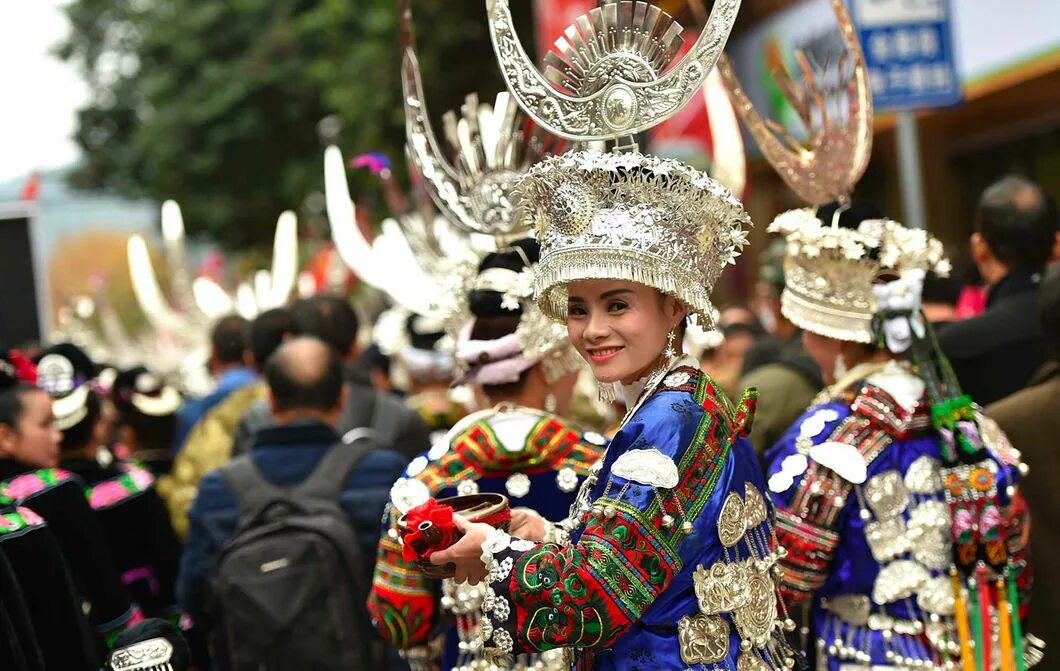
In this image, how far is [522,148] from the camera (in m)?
4.69

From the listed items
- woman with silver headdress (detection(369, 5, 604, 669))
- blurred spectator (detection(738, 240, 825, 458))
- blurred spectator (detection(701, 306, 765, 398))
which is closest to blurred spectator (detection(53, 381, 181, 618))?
woman with silver headdress (detection(369, 5, 604, 669))

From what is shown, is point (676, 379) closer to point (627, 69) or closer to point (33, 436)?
point (627, 69)

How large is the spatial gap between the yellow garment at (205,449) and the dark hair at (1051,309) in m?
4.02

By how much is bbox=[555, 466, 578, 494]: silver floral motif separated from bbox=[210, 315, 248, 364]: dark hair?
15.3ft

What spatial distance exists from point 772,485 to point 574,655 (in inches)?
40.9

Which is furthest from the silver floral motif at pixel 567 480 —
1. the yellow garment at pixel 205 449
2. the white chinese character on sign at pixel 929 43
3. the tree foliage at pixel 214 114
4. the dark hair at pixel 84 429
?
the tree foliage at pixel 214 114

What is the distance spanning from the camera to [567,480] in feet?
12.8

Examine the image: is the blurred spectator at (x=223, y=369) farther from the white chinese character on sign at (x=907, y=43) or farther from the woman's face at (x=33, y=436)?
the white chinese character on sign at (x=907, y=43)

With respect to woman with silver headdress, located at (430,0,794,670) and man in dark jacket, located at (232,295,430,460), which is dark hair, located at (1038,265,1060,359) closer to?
woman with silver headdress, located at (430,0,794,670)

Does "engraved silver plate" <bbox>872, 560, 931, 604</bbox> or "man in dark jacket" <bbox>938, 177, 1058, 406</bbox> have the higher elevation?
"man in dark jacket" <bbox>938, 177, 1058, 406</bbox>

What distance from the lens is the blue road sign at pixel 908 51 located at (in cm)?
674

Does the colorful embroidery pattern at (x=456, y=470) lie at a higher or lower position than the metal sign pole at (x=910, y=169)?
lower

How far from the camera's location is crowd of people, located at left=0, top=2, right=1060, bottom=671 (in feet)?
10.2

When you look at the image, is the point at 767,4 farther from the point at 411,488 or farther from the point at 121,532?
the point at 411,488
